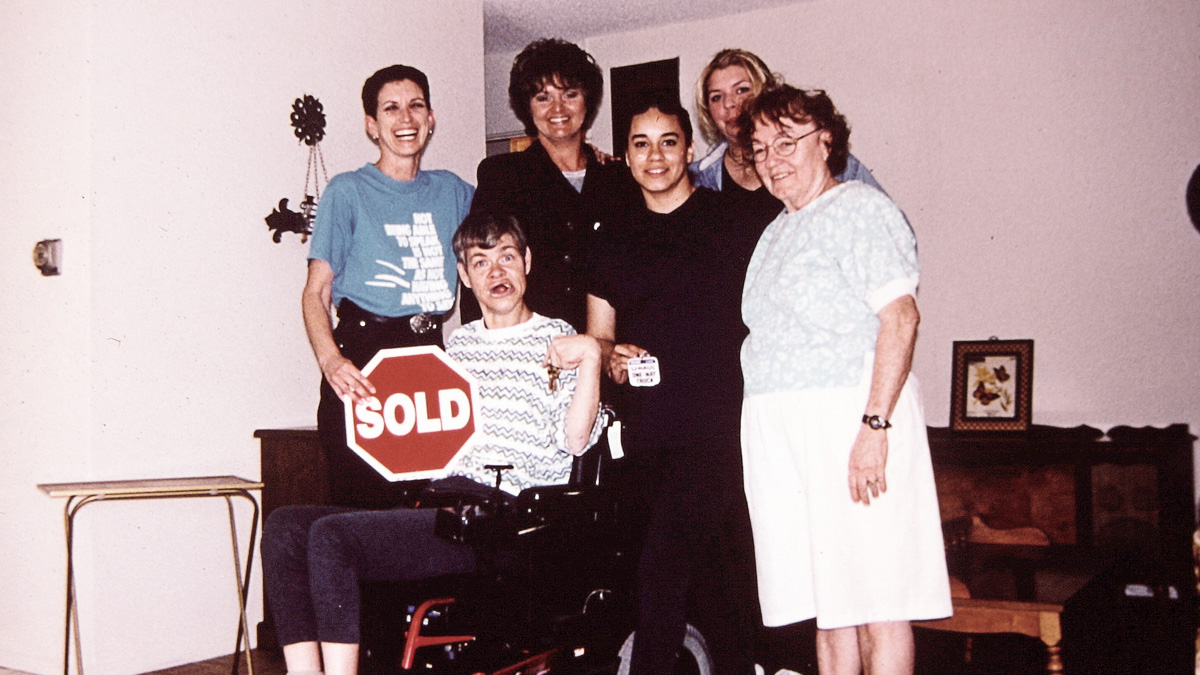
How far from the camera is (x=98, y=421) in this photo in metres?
3.08

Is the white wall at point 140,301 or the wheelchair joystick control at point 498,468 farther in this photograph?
the white wall at point 140,301

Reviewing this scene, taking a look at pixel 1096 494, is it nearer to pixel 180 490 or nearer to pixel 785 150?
pixel 785 150

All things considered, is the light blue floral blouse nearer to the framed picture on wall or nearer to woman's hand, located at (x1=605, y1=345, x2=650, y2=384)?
woman's hand, located at (x1=605, y1=345, x2=650, y2=384)

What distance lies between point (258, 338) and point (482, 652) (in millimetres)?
2215

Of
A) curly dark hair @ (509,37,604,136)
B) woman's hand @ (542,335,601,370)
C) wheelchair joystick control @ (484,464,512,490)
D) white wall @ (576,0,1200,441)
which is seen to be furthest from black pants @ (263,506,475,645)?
white wall @ (576,0,1200,441)

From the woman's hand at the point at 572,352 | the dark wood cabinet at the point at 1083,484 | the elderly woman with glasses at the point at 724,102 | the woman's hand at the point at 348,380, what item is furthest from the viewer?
the dark wood cabinet at the point at 1083,484

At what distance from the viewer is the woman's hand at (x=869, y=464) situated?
1770 mm

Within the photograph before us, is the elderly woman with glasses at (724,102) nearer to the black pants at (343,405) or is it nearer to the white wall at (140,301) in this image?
the black pants at (343,405)

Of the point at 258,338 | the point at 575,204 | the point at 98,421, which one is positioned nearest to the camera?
the point at 575,204

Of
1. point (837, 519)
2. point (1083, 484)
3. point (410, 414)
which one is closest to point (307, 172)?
point (410, 414)

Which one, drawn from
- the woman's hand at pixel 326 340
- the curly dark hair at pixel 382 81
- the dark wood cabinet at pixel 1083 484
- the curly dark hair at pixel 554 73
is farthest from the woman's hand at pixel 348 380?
the dark wood cabinet at pixel 1083 484

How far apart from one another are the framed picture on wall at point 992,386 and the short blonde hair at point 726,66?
2.19 m

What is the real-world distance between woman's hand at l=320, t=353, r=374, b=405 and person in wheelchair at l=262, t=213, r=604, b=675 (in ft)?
0.70

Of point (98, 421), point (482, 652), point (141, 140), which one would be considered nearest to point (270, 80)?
point (141, 140)
